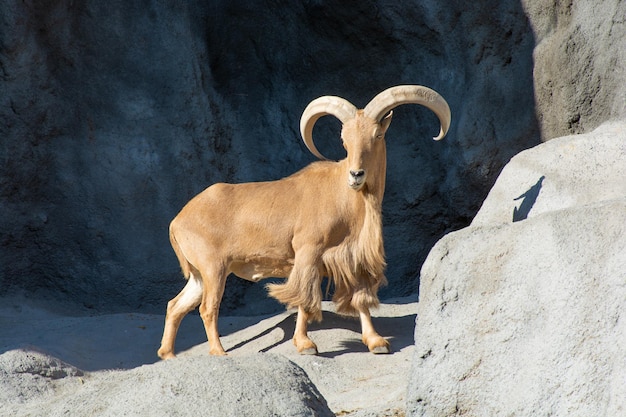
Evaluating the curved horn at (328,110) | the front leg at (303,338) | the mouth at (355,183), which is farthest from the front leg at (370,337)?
the curved horn at (328,110)

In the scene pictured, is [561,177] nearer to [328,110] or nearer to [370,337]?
[370,337]

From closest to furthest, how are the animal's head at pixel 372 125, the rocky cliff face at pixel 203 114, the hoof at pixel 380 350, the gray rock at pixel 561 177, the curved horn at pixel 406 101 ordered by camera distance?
the gray rock at pixel 561 177
the hoof at pixel 380 350
the animal's head at pixel 372 125
the curved horn at pixel 406 101
the rocky cliff face at pixel 203 114

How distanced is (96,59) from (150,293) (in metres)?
2.91

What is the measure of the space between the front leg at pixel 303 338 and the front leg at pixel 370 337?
501 mm

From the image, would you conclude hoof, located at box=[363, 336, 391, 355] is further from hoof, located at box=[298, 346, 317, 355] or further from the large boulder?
the large boulder

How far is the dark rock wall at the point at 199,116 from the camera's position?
11.3 metres

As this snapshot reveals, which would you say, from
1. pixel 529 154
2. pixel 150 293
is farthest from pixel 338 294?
pixel 150 293

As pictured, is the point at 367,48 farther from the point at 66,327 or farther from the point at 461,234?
the point at 461,234

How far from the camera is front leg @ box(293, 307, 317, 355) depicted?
29.9 ft

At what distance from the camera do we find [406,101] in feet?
30.5

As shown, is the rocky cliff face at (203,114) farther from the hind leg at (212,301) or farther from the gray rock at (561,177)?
the gray rock at (561,177)

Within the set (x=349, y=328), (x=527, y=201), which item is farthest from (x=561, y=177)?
(x=349, y=328)

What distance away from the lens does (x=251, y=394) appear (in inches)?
214

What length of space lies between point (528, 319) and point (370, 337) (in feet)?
12.3
